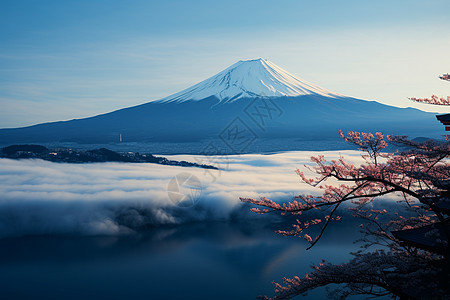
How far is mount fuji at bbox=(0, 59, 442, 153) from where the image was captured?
80.7 m

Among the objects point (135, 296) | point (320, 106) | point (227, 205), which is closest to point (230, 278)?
point (135, 296)

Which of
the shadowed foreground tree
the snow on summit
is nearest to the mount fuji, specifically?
the snow on summit

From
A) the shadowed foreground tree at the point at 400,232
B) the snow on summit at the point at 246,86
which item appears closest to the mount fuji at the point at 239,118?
the snow on summit at the point at 246,86

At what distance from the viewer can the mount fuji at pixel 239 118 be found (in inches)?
3177

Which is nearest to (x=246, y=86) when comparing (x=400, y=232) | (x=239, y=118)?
(x=239, y=118)

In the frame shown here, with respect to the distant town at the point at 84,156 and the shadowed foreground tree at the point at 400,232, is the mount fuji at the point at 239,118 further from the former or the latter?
the shadowed foreground tree at the point at 400,232

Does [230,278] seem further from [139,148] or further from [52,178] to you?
[139,148]

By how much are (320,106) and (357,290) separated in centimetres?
8980

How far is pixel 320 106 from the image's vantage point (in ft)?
302

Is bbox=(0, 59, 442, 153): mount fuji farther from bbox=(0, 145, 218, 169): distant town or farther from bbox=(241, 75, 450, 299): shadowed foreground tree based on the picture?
bbox=(241, 75, 450, 299): shadowed foreground tree

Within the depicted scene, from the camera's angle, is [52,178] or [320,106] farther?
[320,106]

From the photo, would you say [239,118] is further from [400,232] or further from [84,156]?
[400,232]

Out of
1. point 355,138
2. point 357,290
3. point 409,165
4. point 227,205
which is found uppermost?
point 355,138

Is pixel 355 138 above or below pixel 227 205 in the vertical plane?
above
